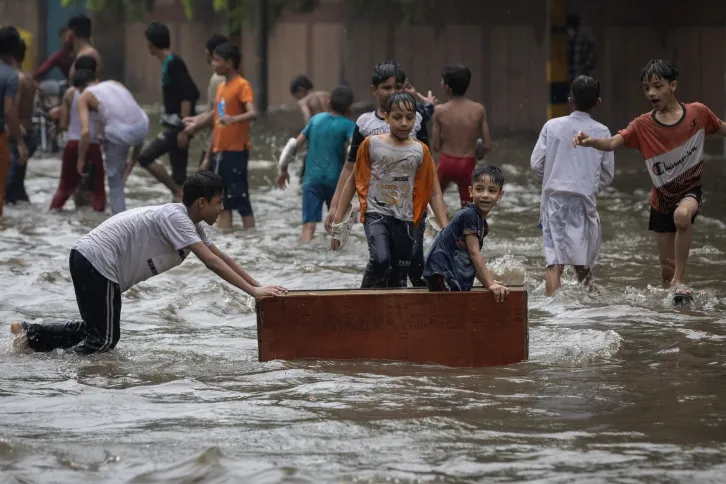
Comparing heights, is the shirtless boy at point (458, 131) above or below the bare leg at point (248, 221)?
above

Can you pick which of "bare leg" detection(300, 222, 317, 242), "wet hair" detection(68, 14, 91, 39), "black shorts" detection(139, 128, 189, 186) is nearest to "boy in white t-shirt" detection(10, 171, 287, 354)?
"bare leg" detection(300, 222, 317, 242)

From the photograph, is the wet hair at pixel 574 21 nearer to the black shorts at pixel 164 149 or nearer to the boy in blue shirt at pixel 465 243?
the black shorts at pixel 164 149

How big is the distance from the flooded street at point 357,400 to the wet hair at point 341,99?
1.89 meters

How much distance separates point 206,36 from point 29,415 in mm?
23301

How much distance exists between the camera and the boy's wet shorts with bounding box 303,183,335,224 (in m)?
12.3

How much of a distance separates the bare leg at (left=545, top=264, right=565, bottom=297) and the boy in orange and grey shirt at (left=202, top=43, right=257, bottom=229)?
413 cm

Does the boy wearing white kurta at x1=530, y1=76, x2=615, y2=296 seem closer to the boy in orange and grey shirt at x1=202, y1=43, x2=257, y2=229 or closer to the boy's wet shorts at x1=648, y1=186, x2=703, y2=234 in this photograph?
the boy's wet shorts at x1=648, y1=186, x2=703, y2=234

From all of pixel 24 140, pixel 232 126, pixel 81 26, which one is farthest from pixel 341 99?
pixel 24 140

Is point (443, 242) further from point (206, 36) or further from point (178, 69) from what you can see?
point (206, 36)

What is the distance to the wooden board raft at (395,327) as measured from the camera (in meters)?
7.10

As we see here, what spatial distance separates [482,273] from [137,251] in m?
1.82

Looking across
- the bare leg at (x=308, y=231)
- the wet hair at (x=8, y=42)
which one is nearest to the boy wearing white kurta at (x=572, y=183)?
the bare leg at (x=308, y=231)

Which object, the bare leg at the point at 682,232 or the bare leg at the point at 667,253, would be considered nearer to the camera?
the bare leg at the point at 682,232

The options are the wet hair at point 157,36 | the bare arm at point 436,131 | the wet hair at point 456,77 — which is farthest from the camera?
the wet hair at point 157,36
